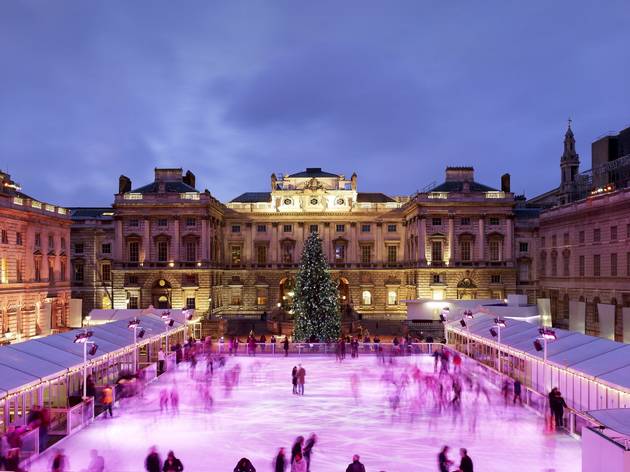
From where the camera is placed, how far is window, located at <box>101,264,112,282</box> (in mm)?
64188

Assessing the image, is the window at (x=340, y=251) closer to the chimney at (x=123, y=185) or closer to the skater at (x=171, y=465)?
Answer: the chimney at (x=123, y=185)

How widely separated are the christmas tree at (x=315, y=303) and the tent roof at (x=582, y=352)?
48.7 feet

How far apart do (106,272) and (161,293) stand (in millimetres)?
8743

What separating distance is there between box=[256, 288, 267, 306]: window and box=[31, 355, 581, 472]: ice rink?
124 feet

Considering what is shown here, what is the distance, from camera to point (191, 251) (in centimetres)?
6059

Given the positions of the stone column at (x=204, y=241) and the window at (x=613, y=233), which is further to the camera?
the stone column at (x=204, y=241)

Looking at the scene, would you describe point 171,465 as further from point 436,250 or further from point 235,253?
point 235,253

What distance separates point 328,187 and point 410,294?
→ 1520 cm

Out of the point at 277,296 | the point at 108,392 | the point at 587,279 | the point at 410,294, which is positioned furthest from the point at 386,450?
the point at 277,296

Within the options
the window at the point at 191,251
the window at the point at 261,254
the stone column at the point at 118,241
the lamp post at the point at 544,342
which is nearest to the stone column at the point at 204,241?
the window at the point at 191,251

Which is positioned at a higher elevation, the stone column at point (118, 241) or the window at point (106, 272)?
the stone column at point (118, 241)

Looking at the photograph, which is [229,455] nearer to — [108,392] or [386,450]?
[386,450]

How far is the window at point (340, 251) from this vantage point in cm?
6694

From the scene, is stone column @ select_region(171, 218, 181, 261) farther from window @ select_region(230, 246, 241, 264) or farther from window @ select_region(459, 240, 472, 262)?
window @ select_region(459, 240, 472, 262)
